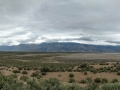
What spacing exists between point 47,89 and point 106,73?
22.6m

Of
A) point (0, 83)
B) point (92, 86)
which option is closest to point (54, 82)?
point (92, 86)

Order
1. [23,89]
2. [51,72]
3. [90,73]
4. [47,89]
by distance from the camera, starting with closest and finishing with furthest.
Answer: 1. [23,89]
2. [47,89]
3. [90,73]
4. [51,72]

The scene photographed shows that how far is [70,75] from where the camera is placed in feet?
110

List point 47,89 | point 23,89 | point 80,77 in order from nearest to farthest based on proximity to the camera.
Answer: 1. point 23,89
2. point 47,89
3. point 80,77

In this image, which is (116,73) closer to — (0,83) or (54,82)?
(54,82)

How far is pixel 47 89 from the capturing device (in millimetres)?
A: 15734

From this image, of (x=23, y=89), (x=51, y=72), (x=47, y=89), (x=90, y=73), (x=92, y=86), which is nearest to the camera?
(x=23, y=89)

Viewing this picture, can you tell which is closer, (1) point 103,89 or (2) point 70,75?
(1) point 103,89

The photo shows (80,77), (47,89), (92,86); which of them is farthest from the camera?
(80,77)

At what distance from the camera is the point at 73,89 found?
54.5 ft

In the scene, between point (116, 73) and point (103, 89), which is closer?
point (103, 89)

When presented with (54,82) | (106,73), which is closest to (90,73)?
(106,73)

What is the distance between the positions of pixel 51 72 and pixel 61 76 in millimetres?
4328

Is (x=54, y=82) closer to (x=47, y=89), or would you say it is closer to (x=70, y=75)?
(x=47, y=89)
